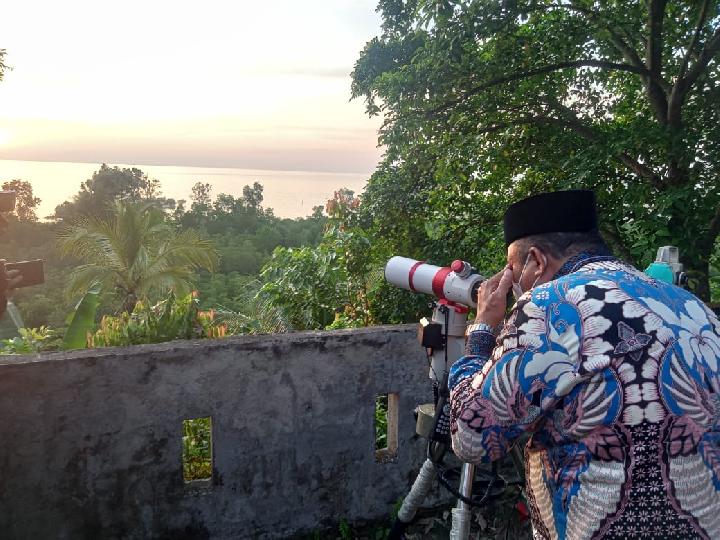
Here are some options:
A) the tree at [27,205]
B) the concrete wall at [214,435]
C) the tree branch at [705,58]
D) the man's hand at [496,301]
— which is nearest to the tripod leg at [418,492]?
the concrete wall at [214,435]

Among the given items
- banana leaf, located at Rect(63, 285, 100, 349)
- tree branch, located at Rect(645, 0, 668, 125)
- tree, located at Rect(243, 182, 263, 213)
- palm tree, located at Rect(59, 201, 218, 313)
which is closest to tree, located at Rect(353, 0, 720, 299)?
tree branch, located at Rect(645, 0, 668, 125)

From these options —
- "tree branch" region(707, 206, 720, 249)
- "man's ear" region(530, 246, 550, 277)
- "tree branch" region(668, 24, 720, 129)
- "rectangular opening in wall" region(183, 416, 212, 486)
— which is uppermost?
"tree branch" region(668, 24, 720, 129)

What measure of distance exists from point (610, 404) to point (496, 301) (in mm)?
422

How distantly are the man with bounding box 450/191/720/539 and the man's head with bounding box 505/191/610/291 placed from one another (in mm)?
108

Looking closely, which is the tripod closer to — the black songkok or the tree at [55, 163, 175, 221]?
the black songkok

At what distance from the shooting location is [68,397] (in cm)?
260

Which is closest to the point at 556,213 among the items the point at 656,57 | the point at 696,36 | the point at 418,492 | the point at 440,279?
the point at 440,279

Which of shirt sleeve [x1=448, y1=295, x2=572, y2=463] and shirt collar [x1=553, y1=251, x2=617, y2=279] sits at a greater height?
shirt collar [x1=553, y1=251, x2=617, y2=279]

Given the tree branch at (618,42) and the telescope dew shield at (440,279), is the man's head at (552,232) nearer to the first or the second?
the telescope dew shield at (440,279)

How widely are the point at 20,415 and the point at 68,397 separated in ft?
0.63

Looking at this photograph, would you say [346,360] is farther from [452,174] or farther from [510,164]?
[510,164]

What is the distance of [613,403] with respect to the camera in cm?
139

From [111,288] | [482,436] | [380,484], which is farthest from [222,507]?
[111,288]

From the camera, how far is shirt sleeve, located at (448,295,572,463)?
1424mm
